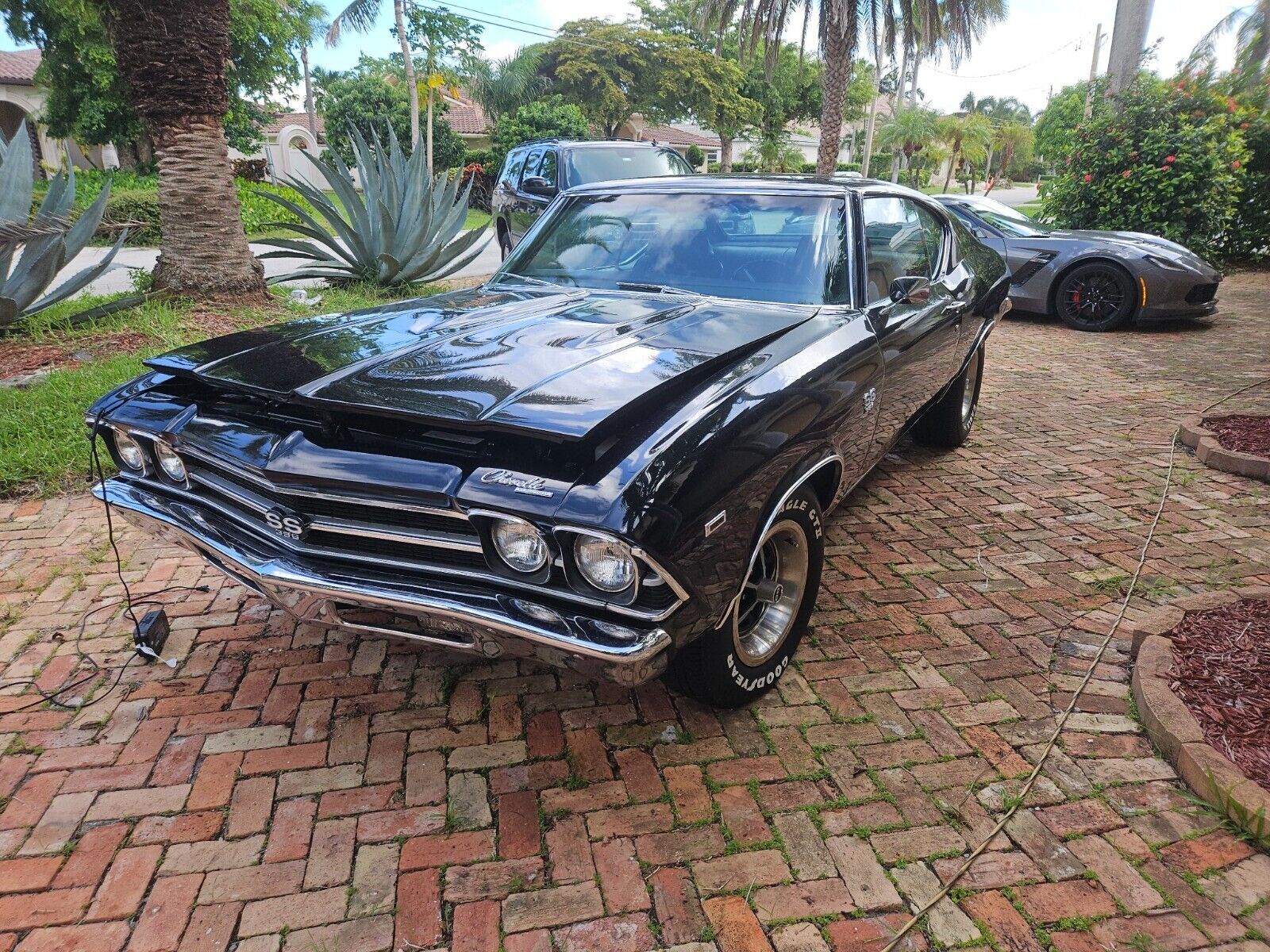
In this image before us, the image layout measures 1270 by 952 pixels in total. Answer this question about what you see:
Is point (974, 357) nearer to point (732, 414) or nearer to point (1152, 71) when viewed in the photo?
point (732, 414)

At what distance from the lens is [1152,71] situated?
→ 14906mm

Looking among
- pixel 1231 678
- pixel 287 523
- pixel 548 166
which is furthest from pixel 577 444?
pixel 548 166

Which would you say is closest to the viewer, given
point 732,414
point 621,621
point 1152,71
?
point 621,621

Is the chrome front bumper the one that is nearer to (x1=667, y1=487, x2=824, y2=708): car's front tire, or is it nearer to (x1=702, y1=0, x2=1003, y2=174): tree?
(x1=667, y1=487, x2=824, y2=708): car's front tire

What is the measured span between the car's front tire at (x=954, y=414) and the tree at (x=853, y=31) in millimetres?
11570

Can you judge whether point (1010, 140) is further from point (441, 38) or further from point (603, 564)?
point (603, 564)

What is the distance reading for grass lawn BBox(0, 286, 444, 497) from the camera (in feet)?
14.9

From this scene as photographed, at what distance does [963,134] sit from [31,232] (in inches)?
1830

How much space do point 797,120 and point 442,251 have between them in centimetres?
4224

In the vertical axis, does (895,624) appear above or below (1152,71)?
below

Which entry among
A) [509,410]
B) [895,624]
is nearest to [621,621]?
[509,410]

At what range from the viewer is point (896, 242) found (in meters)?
3.83

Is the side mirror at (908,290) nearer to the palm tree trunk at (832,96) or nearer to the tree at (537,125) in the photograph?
the palm tree trunk at (832,96)

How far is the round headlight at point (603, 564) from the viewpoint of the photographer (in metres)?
1.95
